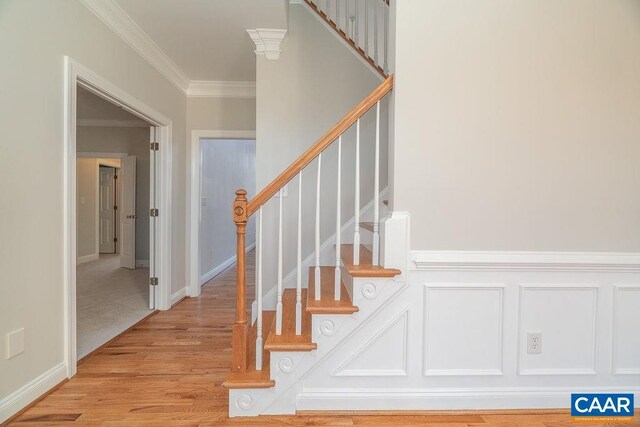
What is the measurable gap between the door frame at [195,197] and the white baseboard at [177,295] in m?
0.05

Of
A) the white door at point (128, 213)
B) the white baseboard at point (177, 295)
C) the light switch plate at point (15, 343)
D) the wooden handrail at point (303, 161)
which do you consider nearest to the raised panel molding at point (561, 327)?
the wooden handrail at point (303, 161)

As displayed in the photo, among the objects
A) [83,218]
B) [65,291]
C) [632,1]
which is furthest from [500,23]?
[83,218]

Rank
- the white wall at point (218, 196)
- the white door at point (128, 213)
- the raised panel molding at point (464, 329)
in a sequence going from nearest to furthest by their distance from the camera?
the raised panel molding at point (464, 329) < the white wall at point (218, 196) < the white door at point (128, 213)

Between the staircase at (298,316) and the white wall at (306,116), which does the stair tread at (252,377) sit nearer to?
the staircase at (298,316)

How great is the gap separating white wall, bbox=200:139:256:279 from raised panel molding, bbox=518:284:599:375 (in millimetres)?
3401

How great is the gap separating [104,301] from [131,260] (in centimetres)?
218

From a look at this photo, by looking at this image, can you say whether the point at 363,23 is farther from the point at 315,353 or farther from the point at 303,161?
the point at 315,353

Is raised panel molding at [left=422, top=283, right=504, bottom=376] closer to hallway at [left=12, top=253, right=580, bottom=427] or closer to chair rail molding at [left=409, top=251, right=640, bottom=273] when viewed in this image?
chair rail molding at [left=409, top=251, right=640, bottom=273]

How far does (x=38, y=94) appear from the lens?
1.73m

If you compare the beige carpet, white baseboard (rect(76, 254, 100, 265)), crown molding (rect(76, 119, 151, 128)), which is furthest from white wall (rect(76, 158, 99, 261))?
crown molding (rect(76, 119, 151, 128))

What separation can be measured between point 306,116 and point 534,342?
7.20 ft

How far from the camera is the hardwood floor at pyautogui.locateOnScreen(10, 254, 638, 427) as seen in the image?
62.6 inches

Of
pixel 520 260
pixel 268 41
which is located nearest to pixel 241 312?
pixel 520 260

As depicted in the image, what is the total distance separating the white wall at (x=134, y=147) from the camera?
522cm
